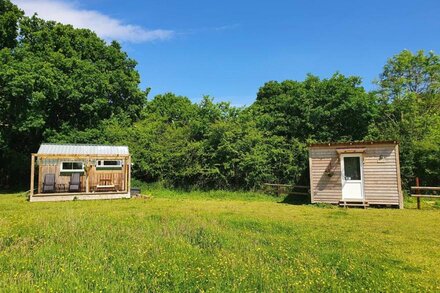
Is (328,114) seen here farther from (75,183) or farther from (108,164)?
(75,183)

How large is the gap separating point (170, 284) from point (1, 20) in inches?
885

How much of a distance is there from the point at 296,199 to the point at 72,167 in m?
11.7

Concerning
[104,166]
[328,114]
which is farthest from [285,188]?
[104,166]

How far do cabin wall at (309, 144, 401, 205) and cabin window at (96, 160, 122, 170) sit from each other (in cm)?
1022

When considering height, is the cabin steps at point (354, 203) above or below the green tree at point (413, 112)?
below

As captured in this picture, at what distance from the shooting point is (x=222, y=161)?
1828cm

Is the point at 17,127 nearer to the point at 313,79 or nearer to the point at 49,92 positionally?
the point at 49,92

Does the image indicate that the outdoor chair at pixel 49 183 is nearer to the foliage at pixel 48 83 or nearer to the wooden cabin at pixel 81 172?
the wooden cabin at pixel 81 172

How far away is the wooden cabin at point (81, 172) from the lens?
51.7ft

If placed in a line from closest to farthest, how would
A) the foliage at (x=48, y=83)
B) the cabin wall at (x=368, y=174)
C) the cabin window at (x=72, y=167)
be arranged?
the cabin wall at (x=368, y=174), the cabin window at (x=72, y=167), the foliage at (x=48, y=83)

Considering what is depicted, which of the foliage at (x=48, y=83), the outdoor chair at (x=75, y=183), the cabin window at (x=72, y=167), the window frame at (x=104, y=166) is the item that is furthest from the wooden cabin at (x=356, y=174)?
the foliage at (x=48, y=83)

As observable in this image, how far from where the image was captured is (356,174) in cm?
1383

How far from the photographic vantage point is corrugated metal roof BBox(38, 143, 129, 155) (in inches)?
635

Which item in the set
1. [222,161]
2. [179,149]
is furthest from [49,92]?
[222,161]
